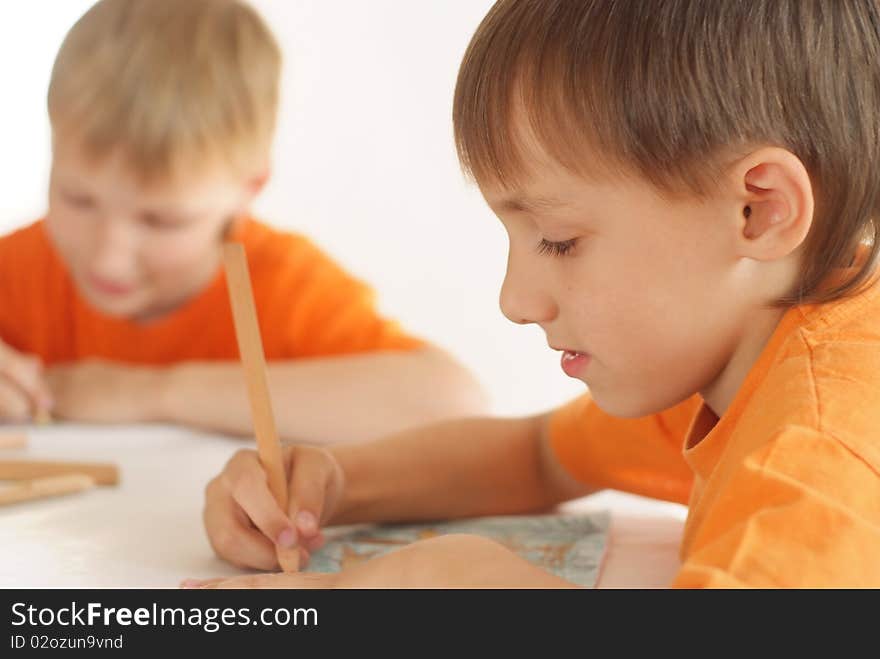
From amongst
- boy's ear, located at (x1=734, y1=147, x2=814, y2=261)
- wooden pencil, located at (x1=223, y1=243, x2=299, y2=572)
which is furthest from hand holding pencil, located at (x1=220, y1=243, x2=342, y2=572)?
boy's ear, located at (x1=734, y1=147, x2=814, y2=261)

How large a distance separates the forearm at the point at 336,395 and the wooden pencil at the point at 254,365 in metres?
0.32

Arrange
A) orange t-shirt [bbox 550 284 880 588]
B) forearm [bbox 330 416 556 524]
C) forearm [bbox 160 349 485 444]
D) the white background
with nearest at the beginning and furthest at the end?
orange t-shirt [bbox 550 284 880 588] < forearm [bbox 330 416 556 524] < forearm [bbox 160 349 485 444] < the white background

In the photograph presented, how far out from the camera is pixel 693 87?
56 cm

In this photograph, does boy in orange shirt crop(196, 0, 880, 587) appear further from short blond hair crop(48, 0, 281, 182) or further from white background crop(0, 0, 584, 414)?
white background crop(0, 0, 584, 414)

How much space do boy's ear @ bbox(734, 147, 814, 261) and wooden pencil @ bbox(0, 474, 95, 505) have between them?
48 centimetres

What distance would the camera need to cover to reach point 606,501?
85 centimetres

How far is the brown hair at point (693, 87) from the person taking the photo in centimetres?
56

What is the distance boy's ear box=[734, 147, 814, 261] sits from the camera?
1.85ft

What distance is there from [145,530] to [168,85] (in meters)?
0.52

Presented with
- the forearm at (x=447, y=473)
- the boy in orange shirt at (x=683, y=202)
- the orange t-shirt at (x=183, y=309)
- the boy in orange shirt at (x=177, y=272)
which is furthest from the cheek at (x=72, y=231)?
the boy in orange shirt at (x=683, y=202)

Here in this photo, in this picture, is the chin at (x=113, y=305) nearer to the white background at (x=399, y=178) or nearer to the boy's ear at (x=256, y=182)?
the boy's ear at (x=256, y=182)
